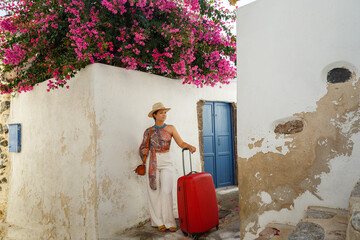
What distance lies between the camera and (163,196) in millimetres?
3891

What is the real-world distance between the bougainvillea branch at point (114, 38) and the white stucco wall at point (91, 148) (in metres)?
0.29

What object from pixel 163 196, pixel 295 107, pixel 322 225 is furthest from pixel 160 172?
pixel 322 225

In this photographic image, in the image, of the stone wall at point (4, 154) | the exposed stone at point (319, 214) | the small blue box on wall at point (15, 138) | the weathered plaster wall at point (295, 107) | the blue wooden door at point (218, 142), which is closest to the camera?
the exposed stone at point (319, 214)

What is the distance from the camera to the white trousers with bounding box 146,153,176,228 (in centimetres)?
389

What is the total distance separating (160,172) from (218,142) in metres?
2.83

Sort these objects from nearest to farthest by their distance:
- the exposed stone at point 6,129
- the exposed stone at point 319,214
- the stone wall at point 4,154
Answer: the exposed stone at point 319,214
the stone wall at point 4,154
the exposed stone at point 6,129

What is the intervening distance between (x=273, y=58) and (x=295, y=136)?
74 centimetres

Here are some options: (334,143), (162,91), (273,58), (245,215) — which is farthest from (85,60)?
(334,143)

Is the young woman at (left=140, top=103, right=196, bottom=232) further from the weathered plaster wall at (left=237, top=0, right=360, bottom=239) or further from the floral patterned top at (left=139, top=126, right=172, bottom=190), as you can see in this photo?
the weathered plaster wall at (left=237, top=0, right=360, bottom=239)

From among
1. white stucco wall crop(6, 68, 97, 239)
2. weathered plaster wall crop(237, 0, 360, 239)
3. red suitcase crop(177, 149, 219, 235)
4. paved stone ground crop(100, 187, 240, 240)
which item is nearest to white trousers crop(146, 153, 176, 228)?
paved stone ground crop(100, 187, 240, 240)

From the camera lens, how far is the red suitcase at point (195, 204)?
3.45 metres

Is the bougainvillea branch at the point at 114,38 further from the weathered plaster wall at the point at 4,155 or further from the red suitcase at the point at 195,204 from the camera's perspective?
the red suitcase at the point at 195,204

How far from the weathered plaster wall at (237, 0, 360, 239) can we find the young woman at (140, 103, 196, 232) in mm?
1512

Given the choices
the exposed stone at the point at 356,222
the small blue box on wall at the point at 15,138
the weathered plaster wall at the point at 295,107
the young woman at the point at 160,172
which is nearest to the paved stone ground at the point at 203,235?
the young woman at the point at 160,172
